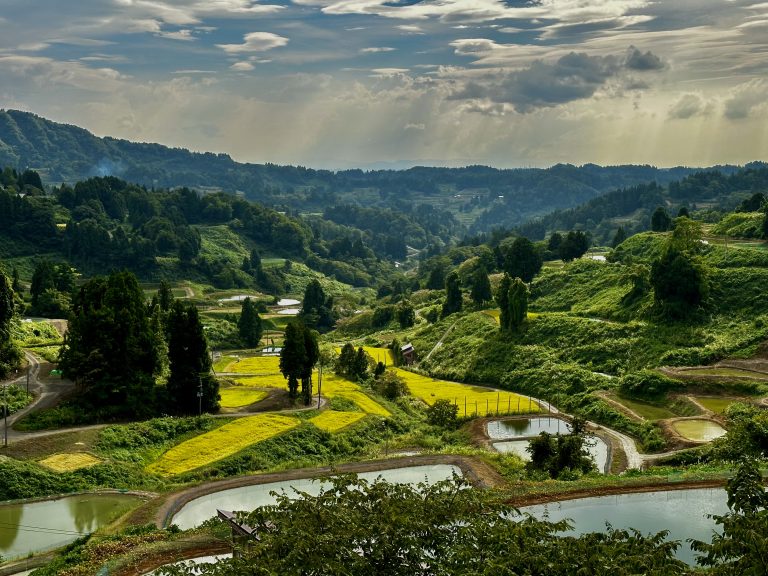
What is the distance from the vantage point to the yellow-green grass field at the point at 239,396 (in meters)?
55.8

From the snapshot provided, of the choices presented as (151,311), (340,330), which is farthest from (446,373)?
(340,330)

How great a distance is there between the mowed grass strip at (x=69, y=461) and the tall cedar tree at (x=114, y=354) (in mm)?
6607

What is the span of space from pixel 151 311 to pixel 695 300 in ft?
160

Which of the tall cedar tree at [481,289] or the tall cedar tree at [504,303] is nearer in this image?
the tall cedar tree at [504,303]

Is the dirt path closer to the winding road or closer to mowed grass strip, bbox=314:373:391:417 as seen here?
mowed grass strip, bbox=314:373:391:417

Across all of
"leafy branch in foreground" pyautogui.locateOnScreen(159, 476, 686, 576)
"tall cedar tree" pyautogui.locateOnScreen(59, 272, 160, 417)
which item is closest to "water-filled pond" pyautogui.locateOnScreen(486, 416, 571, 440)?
"tall cedar tree" pyautogui.locateOnScreen(59, 272, 160, 417)

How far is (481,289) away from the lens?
9762cm

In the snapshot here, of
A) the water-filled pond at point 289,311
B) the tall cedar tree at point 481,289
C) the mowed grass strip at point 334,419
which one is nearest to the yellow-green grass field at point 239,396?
the mowed grass strip at point 334,419

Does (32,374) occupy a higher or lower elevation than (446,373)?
higher

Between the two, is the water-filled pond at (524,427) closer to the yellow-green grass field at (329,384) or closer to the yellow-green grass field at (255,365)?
the yellow-green grass field at (329,384)

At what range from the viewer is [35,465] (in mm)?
40125

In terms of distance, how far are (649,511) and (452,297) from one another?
66674 mm

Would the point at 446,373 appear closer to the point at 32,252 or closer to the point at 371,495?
the point at 371,495

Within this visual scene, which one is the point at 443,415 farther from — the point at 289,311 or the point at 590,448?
the point at 289,311
